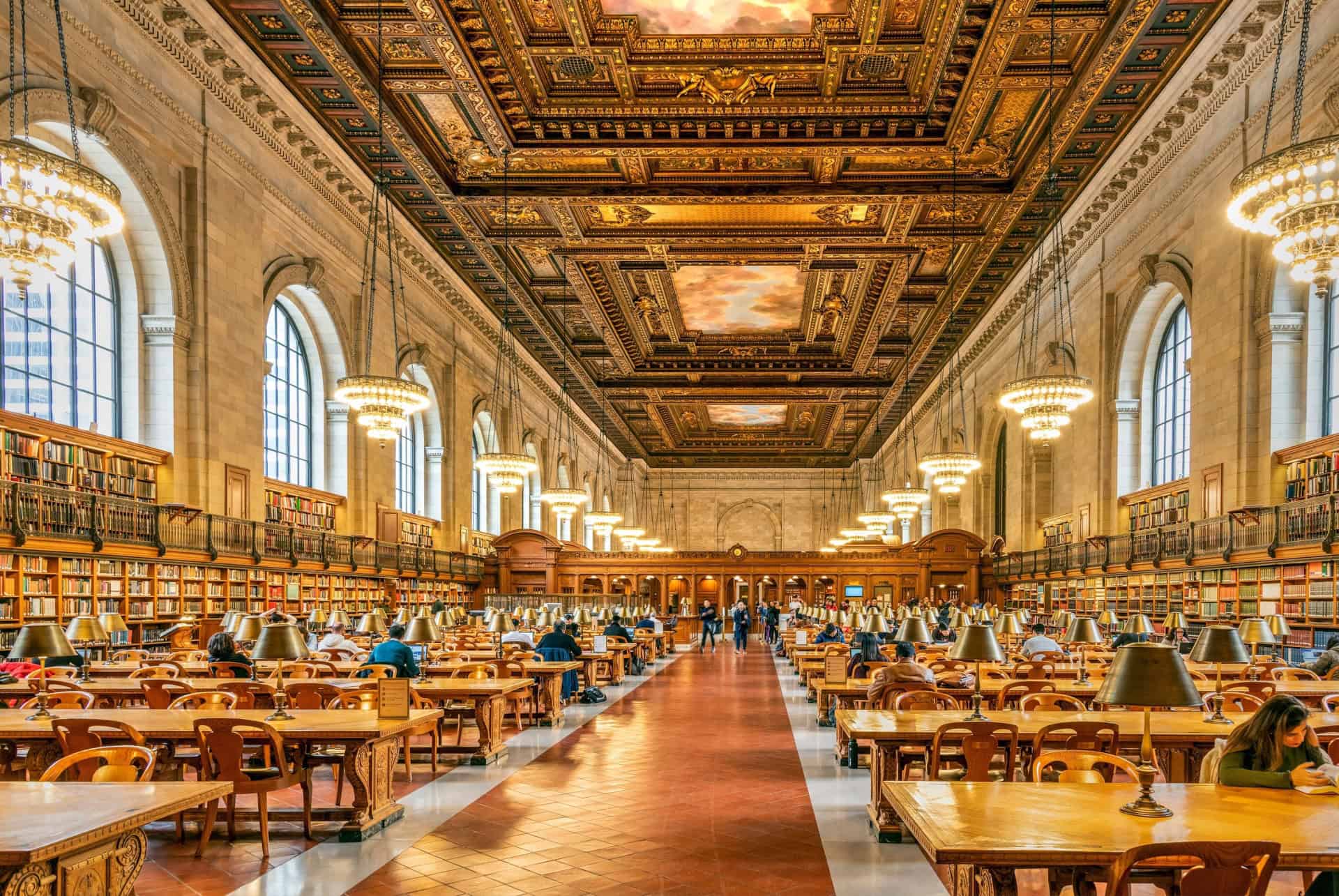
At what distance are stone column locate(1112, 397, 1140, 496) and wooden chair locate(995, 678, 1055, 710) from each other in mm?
12235

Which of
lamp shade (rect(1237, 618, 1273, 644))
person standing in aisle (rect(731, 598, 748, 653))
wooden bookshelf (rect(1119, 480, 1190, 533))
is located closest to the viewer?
lamp shade (rect(1237, 618, 1273, 644))

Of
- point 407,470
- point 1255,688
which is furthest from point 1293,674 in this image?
point 407,470

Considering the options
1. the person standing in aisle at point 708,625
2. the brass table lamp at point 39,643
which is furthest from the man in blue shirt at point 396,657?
the person standing in aisle at point 708,625

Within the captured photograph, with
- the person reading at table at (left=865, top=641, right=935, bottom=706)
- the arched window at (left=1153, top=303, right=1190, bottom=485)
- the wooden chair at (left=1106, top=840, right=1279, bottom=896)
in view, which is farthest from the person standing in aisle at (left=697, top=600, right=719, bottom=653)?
the wooden chair at (left=1106, top=840, right=1279, bottom=896)

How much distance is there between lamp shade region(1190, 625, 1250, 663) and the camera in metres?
5.87

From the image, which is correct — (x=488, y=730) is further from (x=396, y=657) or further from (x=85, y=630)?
(x=85, y=630)

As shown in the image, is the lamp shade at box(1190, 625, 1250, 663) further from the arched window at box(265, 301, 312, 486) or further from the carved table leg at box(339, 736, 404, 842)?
the arched window at box(265, 301, 312, 486)

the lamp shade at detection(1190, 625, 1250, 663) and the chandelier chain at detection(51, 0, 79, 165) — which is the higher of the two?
the chandelier chain at detection(51, 0, 79, 165)

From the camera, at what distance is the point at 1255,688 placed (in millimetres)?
8453

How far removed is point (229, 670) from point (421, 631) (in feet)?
9.64

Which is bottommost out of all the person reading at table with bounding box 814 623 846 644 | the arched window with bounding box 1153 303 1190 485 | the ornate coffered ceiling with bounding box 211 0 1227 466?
the person reading at table with bounding box 814 623 846 644

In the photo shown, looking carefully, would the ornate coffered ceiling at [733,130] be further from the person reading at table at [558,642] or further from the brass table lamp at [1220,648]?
the brass table lamp at [1220,648]

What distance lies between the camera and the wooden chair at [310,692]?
316 inches

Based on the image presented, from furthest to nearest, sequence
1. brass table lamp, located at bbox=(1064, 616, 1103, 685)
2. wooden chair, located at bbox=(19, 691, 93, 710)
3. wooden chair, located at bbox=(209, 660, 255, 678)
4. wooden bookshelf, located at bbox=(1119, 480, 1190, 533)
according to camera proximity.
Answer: wooden bookshelf, located at bbox=(1119, 480, 1190, 533) < wooden chair, located at bbox=(209, 660, 255, 678) < brass table lamp, located at bbox=(1064, 616, 1103, 685) < wooden chair, located at bbox=(19, 691, 93, 710)
